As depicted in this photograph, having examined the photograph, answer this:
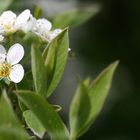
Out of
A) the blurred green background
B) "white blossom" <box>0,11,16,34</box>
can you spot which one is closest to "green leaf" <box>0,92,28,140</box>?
"white blossom" <box>0,11,16,34</box>

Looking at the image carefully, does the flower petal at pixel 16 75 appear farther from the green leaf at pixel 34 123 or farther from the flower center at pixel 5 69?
the green leaf at pixel 34 123

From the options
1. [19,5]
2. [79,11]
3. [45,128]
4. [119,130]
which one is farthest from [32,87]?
[119,130]

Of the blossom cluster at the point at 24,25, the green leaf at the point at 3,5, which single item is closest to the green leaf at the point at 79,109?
the blossom cluster at the point at 24,25

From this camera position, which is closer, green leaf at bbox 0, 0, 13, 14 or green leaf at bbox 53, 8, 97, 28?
green leaf at bbox 0, 0, 13, 14

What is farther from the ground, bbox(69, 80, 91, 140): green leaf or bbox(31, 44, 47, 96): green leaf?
bbox(31, 44, 47, 96): green leaf

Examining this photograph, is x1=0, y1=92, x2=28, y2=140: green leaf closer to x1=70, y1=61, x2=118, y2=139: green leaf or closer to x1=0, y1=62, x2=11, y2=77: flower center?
x1=70, y1=61, x2=118, y2=139: green leaf

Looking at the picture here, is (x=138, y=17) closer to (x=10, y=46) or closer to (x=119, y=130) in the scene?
(x=119, y=130)

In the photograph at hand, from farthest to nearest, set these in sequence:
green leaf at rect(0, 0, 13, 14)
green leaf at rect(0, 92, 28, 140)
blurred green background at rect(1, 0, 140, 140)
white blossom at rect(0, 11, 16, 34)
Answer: blurred green background at rect(1, 0, 140, 140) → green leaf at rect(0, 0, 13, 14) → white blossom at rect(0, 11, 16, 34) → green leaf at rect(0, 92, 28, 140)
